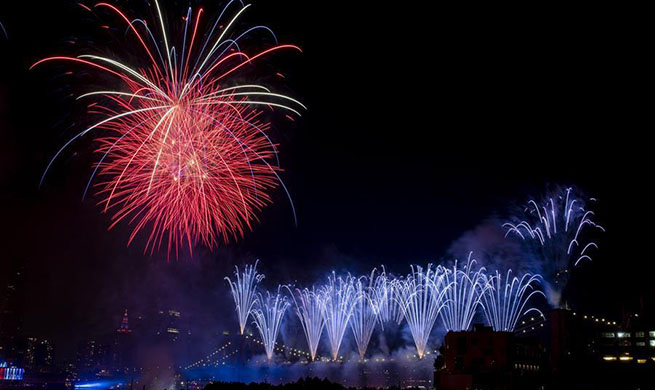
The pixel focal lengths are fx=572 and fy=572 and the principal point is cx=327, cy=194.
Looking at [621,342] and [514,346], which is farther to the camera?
[621,342]

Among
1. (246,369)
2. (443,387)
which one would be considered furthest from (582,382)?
(246,369)

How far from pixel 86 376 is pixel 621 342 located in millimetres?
168060

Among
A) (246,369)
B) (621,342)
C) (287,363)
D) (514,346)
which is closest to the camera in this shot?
(514,346)

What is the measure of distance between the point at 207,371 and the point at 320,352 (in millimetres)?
44099

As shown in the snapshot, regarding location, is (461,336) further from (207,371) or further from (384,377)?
(207,371)

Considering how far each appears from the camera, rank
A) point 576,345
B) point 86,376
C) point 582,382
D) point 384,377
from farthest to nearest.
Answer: point 86,376 → point 384,377 → point 576,345 → point 582,382

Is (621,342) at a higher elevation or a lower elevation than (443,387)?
higher

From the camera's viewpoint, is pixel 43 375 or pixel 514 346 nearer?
pixel 514 346

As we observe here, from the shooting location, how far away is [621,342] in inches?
3681

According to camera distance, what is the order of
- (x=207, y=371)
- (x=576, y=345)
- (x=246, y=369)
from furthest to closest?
(x=207, y=371) → (x=246, y=369) → (x=576, y=345)

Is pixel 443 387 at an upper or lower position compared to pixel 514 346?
lower

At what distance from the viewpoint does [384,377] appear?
118 m

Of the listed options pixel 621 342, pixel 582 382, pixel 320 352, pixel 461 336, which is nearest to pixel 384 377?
pixel 320 352

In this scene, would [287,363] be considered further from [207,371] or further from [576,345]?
[576,345]
